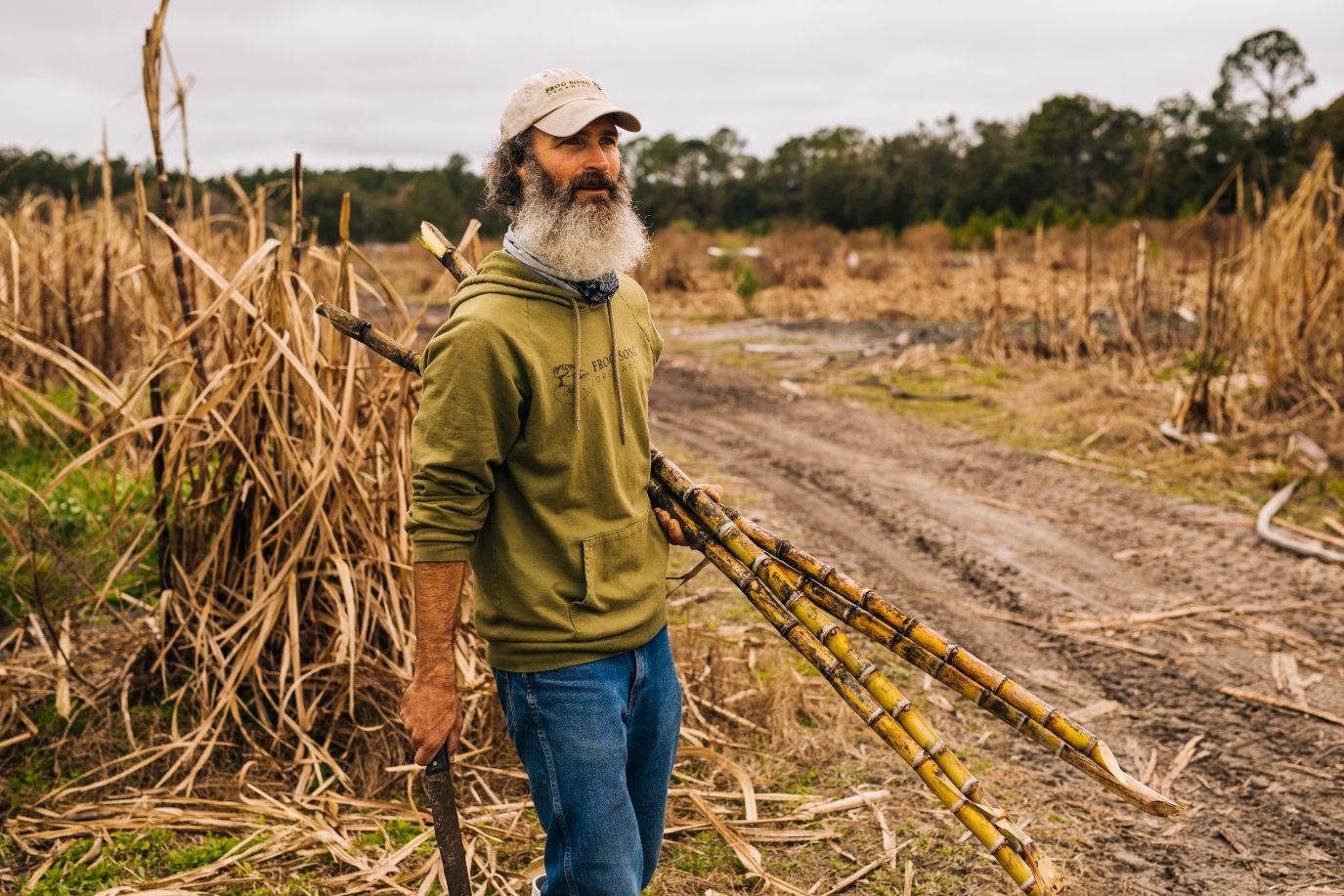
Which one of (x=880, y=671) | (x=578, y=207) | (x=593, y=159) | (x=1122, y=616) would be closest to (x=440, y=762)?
(x=880, y=671)

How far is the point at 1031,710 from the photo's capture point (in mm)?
1826

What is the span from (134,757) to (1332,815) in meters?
3.73

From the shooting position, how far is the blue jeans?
6.25 ft

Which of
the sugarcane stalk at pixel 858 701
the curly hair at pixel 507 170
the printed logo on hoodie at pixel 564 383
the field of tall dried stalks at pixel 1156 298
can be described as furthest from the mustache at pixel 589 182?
the field of tall dried stalks at pixel 1156 298

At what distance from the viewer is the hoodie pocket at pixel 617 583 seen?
1.93 m

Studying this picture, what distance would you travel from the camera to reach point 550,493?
1932 millimetres

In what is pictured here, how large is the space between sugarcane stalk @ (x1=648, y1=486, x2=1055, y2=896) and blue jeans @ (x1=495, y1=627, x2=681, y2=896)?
290mm

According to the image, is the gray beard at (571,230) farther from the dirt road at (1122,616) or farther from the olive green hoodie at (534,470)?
the dirt road at (1122,616)

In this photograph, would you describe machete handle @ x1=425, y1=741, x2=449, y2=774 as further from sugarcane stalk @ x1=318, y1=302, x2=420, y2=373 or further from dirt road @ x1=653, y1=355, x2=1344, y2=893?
dirt road @ x1=653, y1=355, x2=1344, y2=893

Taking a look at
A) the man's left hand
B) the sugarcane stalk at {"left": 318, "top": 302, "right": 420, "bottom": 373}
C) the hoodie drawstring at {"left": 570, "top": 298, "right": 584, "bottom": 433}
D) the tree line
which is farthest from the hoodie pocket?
the tree line

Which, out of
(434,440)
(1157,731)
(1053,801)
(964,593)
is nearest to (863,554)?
(964,593)

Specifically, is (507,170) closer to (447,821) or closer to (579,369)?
(579,369)

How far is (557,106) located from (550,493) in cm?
75

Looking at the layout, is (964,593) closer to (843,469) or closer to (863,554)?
(863,554)
